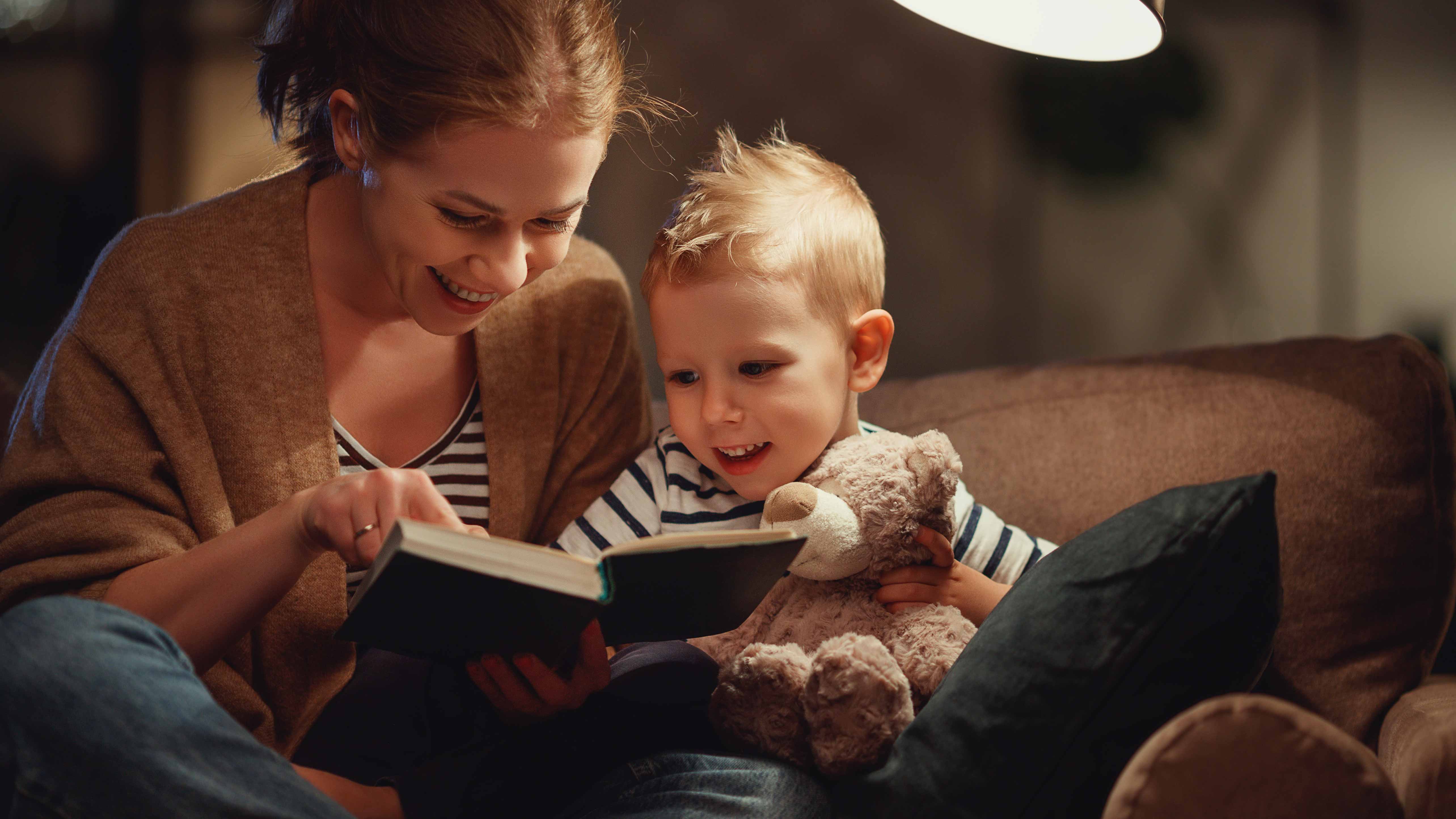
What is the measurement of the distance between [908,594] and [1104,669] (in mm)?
234

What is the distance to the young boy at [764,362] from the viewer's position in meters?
1.00

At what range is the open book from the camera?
0.65 m

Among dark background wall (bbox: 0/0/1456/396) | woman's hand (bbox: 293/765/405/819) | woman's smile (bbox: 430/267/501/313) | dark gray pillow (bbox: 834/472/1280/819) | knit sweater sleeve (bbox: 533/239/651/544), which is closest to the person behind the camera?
dark gray pillow (bbox: 834/472/1280/819)

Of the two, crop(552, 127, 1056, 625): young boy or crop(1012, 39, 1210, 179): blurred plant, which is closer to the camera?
crop(552, 127, 1056, 625): young boy

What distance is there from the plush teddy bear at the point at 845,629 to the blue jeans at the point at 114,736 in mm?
357

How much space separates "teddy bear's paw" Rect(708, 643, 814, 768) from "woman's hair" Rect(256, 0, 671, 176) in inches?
21.7

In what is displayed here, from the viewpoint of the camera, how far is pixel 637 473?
3.75 ft

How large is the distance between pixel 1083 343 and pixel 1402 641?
1.16 metres

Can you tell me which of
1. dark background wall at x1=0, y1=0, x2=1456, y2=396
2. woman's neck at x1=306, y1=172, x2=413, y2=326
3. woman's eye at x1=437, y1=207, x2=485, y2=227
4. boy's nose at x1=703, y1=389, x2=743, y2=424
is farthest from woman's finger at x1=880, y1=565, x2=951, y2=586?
dark background wall at x1=0, y1=0, x2=1456, y2=396

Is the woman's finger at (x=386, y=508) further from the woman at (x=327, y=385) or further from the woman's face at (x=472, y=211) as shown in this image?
the woman's face at (x=472, y=211)

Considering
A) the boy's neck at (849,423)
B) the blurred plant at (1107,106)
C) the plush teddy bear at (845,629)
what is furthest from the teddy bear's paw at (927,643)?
the blurred plant at (1107,106)

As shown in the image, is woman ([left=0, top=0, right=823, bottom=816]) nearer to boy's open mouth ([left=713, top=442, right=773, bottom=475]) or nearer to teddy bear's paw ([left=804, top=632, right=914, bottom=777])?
teddy bear's paw ([left=804, top=632, right=914, bottom=777])

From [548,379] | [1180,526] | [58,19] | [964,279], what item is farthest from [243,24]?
[1180,526]

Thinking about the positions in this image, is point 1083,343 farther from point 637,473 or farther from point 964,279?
point 637,473
